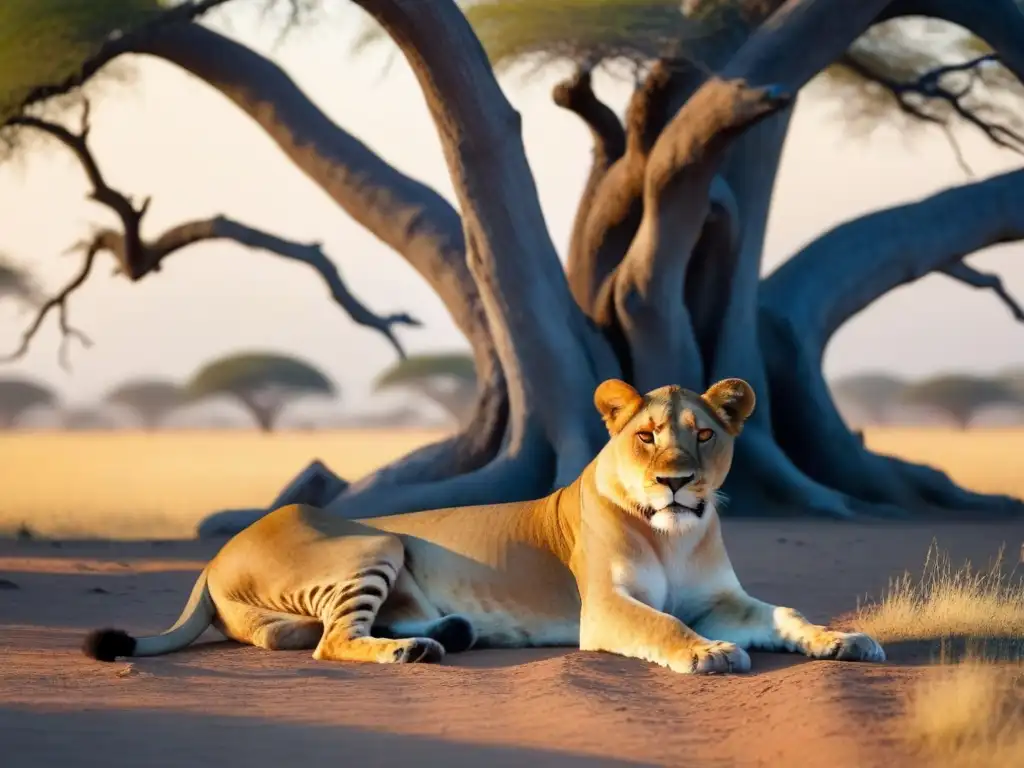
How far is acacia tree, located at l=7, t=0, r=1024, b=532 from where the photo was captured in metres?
11.4

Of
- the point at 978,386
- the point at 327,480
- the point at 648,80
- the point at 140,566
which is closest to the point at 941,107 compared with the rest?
the point at 648,80

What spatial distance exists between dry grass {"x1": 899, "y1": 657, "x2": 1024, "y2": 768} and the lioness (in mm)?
789

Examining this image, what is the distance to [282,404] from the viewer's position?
1458 inches

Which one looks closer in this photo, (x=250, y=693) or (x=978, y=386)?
(x=250, y=693)

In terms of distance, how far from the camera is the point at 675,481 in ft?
16.6

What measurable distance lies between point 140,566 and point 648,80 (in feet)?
17.2

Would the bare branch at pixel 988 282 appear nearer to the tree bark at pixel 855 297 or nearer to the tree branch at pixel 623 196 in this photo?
the tree bark at pixel 855 297

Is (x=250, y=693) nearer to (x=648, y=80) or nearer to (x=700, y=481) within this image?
(x=700, y=481)

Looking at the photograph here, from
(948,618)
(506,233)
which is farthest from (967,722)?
(506,233)

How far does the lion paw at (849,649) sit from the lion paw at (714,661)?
312 millimetres

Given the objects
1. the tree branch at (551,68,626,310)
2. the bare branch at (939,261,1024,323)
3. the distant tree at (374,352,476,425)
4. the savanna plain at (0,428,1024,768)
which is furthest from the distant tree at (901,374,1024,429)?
the savanna plain at (0,428,1024,768)

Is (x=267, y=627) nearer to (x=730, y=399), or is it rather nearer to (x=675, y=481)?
(x=675, y=481)

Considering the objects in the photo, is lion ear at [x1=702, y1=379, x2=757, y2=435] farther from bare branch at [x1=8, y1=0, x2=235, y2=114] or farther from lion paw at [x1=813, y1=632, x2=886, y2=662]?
bare branch at [x1=8, y1=0, x2=235, y2=114]

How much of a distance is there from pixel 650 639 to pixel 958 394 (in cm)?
3569
